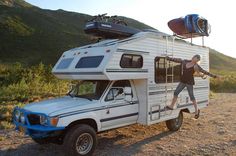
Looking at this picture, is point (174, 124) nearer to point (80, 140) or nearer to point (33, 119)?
point (80, 140)

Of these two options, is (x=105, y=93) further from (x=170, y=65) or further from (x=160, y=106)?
(x=170, y=65)

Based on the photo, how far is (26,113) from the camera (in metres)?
7.34

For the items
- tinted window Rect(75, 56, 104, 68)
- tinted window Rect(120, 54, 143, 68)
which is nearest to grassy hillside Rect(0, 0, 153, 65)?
tinted window Rect(75, 56, 104, 68)

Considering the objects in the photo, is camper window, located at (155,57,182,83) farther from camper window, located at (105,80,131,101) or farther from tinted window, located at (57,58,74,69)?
tinted window, located at (57,58,74,69)

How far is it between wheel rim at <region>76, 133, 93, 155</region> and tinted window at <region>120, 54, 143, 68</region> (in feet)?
6.61

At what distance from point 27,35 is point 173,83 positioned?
69.9 metres

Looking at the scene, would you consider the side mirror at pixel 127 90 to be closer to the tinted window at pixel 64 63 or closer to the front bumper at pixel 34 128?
the tinted window at pixel 64 63

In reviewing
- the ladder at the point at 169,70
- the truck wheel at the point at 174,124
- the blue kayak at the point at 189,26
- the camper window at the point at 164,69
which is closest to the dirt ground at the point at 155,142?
the truck wheel at the point at 174,124

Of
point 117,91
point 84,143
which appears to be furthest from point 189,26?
point 84,143

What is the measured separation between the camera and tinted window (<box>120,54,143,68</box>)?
811 cm

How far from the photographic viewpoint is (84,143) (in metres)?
7.31

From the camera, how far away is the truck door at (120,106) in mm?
7949

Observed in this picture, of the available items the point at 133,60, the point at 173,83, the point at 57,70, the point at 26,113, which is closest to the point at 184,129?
the point at 173,83

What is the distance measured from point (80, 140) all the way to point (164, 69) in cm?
373
